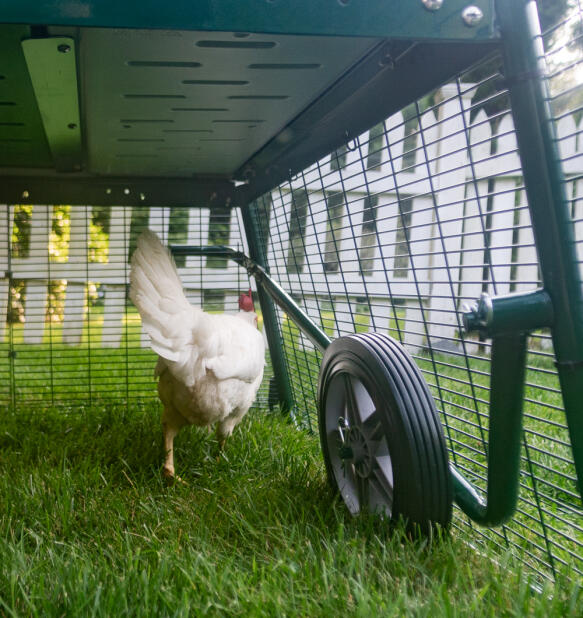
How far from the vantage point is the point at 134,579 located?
1.40m

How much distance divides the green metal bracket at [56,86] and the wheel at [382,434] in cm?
100

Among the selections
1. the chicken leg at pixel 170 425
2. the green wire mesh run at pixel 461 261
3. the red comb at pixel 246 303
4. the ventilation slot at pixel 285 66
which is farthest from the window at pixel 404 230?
the chicken leg at pixel 170 425

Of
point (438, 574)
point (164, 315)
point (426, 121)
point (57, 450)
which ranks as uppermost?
point (426, 121)

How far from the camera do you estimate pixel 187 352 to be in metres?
2.42

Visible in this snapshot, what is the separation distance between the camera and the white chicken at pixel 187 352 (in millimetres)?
2348

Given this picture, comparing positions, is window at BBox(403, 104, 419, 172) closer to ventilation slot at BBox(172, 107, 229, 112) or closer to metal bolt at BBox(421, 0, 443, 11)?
metal bolt at BBox(421, 0, 443, 11)

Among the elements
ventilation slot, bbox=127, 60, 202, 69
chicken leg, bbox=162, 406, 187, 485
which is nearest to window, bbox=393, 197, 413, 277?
ventilation slot, bbox=127, 60, 202, 69

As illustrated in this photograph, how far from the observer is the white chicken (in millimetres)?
2348

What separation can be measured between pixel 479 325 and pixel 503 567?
1.84 feet

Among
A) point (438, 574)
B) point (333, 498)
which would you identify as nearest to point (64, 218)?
point (333, 498)

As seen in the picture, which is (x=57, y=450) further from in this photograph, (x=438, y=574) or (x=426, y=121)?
(x=426, y=121)

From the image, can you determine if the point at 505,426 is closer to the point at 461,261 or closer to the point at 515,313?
the point at 515,313

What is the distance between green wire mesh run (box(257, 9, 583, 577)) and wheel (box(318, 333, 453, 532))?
16 centimetres

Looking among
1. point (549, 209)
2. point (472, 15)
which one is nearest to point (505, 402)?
point (549, 209)
